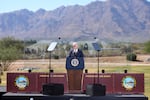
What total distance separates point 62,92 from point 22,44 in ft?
182

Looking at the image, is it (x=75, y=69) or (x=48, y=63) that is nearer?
(x=75, y=69)

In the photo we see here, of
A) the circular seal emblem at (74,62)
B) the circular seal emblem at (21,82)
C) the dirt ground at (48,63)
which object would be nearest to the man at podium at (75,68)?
the circular seal emblem at (74,62)

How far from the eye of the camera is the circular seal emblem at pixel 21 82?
14.4 m

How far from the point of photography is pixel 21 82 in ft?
47.2

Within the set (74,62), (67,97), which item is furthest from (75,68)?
(67,97)

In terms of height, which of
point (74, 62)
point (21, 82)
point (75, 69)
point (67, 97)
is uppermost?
point (74, 62)

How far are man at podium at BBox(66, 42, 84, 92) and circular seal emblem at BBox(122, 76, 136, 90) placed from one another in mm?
1413

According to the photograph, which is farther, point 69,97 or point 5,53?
point 5,53

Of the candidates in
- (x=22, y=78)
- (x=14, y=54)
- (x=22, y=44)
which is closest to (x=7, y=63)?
(x=14, y=54)

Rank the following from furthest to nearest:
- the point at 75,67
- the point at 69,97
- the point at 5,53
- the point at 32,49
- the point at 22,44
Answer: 1. the point at 32,49
2. the point at 22,44
3. the point at 5,53
4. the point at 75,67
5. the point at 69,97

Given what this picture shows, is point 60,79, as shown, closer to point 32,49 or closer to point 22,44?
point 22,44

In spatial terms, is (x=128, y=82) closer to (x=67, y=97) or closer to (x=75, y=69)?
(x=75, y=69)

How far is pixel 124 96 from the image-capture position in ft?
43.7

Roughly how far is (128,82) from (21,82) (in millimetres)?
3462
